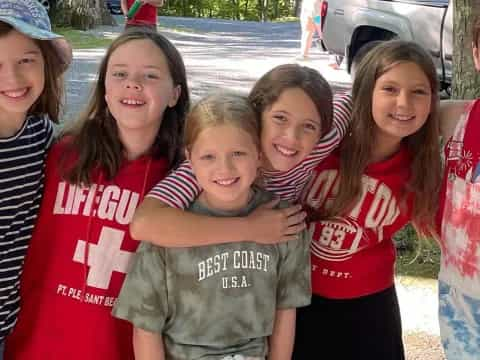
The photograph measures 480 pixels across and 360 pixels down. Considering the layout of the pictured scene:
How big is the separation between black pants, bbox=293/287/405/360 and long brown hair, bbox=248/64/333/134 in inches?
27.2

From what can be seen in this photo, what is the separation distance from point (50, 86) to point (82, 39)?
12.3 metres

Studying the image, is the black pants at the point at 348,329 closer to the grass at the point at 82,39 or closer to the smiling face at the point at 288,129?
the smiling face at the point at 288,129

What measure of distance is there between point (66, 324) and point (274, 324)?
692 mm

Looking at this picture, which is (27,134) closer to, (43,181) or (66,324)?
(43,181)

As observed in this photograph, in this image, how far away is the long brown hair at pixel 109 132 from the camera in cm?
234

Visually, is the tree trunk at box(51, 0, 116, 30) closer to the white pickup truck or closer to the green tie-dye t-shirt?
the white pickup truck

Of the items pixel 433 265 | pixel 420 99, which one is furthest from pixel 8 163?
pixel 433 265

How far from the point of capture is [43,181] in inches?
93.4

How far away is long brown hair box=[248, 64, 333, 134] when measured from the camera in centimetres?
→ 229

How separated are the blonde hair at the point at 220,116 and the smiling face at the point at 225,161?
2cm

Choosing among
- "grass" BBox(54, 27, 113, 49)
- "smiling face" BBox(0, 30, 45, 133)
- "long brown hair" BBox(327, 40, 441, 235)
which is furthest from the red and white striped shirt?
"grass" BBox(54, 27, 113, 49)

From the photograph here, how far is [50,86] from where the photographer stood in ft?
8.32

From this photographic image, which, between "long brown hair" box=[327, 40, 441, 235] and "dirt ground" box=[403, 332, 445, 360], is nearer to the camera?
"long brown hair" box=[327, 40, 441, 235]

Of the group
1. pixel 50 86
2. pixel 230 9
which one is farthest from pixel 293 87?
pixel 230 9
